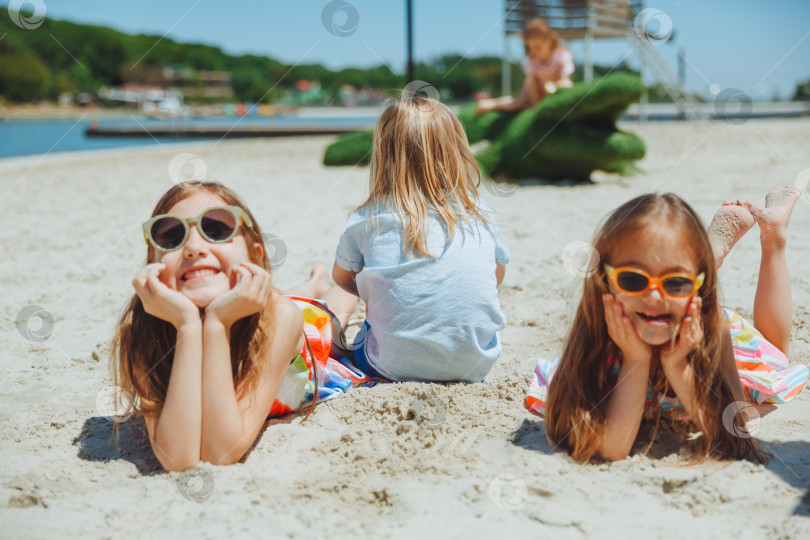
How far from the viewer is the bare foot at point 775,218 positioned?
94.5 inches

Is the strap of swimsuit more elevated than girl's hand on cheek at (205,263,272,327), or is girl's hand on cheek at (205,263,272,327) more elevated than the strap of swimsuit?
girl's hand on cheek at (205,263,272,327)

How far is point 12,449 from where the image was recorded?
7.23 feet

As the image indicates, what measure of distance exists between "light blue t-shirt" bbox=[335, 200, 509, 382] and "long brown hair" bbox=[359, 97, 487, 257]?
5 cm

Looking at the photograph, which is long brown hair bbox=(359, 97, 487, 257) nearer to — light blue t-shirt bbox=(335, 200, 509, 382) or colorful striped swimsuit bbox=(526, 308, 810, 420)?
light blue t-shirt bbox=(335, 200, 509, 382)

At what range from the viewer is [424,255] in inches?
95.0

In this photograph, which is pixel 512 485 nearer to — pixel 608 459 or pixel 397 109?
pixel 608 459

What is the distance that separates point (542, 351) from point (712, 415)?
3.51ft

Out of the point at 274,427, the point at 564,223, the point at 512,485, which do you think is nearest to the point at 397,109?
the point at 274,427

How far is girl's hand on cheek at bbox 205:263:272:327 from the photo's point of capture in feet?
6.33

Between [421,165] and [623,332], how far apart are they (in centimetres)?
103

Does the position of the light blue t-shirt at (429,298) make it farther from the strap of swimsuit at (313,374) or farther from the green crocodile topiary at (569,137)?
the green crocodile topiary at (569,137)

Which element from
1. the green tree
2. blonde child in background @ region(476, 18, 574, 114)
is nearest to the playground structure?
blonde child in background @ region(476, 18, 574, 114)

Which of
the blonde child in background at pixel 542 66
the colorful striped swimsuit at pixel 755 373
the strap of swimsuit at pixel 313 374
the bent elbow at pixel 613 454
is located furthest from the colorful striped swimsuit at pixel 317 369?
the blonde child in background at pixel 542 66

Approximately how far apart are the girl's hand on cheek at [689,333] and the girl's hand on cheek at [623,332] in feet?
0.23
